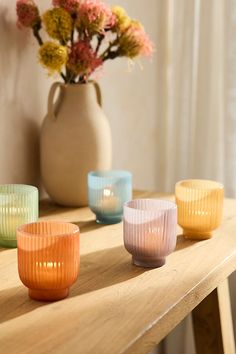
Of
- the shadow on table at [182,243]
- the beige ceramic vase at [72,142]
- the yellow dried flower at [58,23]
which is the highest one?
the yellow dried flower at [58,23]

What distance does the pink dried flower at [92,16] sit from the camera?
146 cm

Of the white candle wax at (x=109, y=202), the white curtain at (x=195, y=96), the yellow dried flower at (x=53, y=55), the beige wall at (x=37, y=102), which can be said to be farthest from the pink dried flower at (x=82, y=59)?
the white curtain at (x=195, y=96)

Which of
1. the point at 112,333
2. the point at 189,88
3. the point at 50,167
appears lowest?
the point at 112,333

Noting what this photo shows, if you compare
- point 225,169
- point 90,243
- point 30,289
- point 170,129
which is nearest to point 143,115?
point 170,129

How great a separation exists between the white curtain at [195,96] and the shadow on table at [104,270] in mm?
799

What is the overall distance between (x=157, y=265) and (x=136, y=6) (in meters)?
1.04

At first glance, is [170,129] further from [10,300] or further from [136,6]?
[10,300]

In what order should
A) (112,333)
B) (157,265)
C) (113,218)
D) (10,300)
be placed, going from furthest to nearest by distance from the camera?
(113,218) < (157,265) < (10,300) < (112,333)

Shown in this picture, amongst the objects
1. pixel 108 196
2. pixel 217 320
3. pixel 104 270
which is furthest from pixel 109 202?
pixel 217 320

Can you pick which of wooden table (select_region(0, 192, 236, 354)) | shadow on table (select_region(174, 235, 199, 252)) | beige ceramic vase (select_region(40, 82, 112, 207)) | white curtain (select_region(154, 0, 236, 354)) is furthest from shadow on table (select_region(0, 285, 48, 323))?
white curtain (select_region(154, 0, 236, 354))

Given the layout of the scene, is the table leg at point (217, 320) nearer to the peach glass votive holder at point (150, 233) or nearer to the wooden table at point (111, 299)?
the wooden table at point (111, 299)

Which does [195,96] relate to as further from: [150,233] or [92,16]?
[150,233]

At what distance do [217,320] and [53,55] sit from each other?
701mm

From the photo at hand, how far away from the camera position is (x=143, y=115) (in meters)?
2.09
